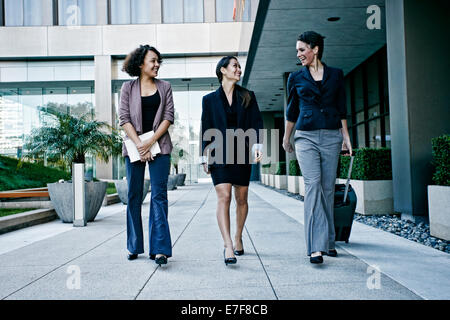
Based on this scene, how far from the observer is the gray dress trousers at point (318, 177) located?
3650mm

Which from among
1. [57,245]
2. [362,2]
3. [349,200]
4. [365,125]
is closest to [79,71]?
[365,125]

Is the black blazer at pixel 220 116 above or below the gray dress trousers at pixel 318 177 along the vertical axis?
above

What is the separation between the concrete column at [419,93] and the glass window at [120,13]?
24005mm

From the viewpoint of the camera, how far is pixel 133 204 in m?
3.89

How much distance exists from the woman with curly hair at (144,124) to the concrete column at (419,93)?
395 cm

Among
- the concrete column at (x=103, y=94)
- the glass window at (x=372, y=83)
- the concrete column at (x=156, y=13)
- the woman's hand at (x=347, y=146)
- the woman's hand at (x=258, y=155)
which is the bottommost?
the woman's hand at (x=258, y=155)

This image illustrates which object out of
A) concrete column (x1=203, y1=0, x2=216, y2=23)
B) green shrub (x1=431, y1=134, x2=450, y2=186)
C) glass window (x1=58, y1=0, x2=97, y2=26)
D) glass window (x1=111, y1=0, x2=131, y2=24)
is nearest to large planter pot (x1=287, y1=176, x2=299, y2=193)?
green shrub (x1=431, y1=134, x2=450, y2=186)

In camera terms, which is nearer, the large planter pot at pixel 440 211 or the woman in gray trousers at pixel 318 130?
the woman in gray trousers at pixel 318 130

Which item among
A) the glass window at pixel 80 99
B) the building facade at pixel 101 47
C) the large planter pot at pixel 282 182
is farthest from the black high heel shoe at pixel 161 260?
the glass window at pixel 80 99

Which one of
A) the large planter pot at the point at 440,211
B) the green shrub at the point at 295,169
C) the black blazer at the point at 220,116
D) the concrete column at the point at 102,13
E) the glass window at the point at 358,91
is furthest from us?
the concrete column at the point at 102,13

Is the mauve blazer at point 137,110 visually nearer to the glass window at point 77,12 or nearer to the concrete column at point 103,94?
the concrete column at point 103,94

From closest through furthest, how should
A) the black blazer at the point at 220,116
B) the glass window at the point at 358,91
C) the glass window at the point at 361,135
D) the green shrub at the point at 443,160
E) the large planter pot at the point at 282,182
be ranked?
the black blazer at the point at 220,116, the green shrub at the point at 443,160, the glass window at the point at 361,135, the glass window at the point at 358,91, the large planter pot at the point at 282,182

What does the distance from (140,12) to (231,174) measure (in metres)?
26.3

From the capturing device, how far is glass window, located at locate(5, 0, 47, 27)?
1077 inches
